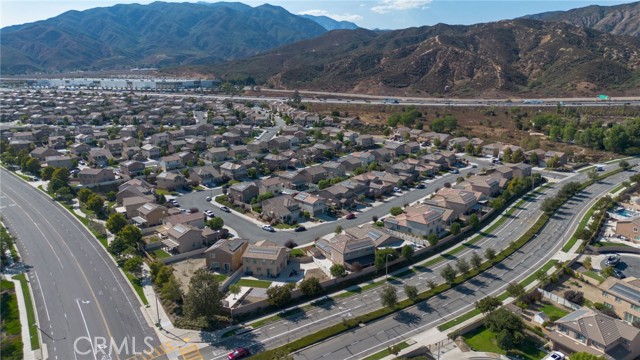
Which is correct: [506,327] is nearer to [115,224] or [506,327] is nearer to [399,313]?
[399,313]

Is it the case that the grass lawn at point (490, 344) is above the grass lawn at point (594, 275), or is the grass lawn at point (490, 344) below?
below

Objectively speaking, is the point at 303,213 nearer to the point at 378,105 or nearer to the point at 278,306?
the point at 278,306

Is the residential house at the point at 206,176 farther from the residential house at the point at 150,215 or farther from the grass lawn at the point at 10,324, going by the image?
the grass lawn at the point at 10,324

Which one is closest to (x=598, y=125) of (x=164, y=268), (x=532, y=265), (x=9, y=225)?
(x=532, y=265)

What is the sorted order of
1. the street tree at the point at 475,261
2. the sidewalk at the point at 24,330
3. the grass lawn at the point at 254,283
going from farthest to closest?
the street tree at the point at 475,261 < the grass lawn at the point at 254,283 < the sidewalk at the point at 24,330

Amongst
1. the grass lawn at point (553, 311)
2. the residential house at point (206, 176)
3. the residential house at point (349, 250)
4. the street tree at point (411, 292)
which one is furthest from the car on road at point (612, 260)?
the residential house at point (206, 176)

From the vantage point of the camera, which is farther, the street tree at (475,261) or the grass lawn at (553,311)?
the street tree at (475,261)

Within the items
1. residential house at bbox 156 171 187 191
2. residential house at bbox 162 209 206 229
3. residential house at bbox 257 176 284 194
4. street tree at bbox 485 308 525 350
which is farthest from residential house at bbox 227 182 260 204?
street tree at bbox 485 308 525 350
